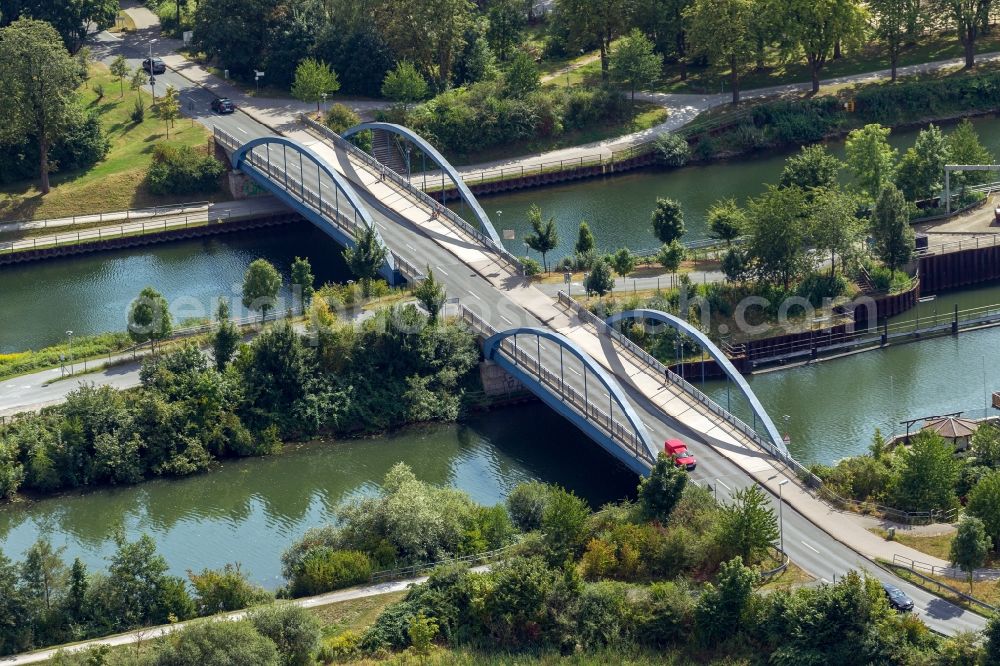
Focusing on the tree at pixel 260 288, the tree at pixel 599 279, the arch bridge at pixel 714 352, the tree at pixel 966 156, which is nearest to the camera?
the arch bridge at pixel 714 352

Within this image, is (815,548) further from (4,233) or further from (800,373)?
(4,233)

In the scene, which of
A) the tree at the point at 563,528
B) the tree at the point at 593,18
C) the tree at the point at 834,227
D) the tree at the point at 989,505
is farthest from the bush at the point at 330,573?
the tree at the point at 593,18

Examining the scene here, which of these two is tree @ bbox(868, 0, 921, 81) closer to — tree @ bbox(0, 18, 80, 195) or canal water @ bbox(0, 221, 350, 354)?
canal water @ bbox(0, 221, 350, 354)

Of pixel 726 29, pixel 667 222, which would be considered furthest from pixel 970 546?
pixel 726 29

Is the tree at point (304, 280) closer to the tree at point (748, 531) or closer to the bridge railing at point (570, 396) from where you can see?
the bridge railing at point (570, 396)

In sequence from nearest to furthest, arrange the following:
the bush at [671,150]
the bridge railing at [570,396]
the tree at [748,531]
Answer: the tree at [748,531] → the bridge railing at [570,396] → the bush at [671,150]

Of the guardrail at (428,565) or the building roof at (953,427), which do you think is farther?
the building roof at (953,427)

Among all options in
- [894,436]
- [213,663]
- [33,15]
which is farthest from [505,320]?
[33,15]
